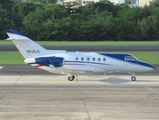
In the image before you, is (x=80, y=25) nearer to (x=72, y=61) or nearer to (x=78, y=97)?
(x=72, y=61)

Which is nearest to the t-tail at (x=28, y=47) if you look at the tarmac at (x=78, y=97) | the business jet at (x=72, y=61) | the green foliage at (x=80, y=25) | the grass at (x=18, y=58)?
the business jet at (x=72, y=61)

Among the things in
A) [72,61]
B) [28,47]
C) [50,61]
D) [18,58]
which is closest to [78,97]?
[50,61]

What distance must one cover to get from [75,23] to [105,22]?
7391 millimetres

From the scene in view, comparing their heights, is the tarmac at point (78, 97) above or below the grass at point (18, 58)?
above

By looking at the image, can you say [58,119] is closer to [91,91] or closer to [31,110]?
[31,110]

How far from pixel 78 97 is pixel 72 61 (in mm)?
7173

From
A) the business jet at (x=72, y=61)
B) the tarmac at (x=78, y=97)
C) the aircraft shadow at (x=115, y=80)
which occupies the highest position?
the business jet at (x=72, y=61)

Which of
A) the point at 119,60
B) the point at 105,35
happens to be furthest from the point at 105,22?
the point at 119,60

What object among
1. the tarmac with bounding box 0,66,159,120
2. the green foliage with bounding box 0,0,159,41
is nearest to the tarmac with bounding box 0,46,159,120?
the tarmac with bounding box 0,66,159,120

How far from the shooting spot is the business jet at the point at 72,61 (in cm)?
3016

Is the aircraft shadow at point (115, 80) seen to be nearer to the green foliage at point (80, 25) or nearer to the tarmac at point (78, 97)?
the tarmac at point (78, 97)

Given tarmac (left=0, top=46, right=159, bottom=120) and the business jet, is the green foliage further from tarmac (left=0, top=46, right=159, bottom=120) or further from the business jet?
the business jet

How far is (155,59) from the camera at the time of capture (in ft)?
156

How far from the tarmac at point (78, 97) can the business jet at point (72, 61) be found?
840 mm
